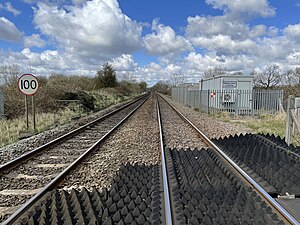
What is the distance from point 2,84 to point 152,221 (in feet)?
60.9

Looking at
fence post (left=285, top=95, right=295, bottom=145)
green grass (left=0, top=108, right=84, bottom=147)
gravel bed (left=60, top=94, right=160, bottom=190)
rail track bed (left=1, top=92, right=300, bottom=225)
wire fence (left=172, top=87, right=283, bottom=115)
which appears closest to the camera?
rail track bed (left=1, top=92, right=300, bottom=225)

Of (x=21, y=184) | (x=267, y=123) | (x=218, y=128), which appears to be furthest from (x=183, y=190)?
(x=267, y=123)

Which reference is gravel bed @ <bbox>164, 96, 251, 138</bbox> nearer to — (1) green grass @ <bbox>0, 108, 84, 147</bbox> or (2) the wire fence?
(2) the wire fence

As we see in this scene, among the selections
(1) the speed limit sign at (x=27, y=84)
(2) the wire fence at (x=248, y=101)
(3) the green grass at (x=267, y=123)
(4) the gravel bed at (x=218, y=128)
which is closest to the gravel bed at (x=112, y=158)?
(4) the gravel bed at (x=218, y=128)

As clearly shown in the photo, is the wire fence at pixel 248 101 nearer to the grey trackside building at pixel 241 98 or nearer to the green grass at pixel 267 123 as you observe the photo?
the grey trackside building at pixel 241 98

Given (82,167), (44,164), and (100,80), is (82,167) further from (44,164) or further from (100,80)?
(100,80)

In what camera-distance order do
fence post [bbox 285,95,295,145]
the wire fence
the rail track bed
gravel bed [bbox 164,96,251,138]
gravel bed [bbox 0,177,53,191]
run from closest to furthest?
A: the rail track bed → gravel bed [bbox 0,177,53,191] → fence post [bbox 285,95,295,145] → gravel bed [bbox 164,96,251,138] → the wire fence

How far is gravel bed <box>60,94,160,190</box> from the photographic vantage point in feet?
16.4

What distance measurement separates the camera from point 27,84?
36.1 ft

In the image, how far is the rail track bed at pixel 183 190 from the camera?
3053mm

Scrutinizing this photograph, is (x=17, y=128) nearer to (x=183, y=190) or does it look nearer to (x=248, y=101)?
(x=183, y=190)

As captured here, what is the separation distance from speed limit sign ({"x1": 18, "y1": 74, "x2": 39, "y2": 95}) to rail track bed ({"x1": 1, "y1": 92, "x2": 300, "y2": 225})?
6.01m

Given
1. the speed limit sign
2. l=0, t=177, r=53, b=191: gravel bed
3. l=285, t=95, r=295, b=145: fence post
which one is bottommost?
l=0, t=177, r=53, b=191: gravel bed

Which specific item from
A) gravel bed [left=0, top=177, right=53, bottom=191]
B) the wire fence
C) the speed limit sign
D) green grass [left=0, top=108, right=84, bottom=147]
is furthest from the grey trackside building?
gravel bed [left=0, top=177, right=53, bottom=191]
